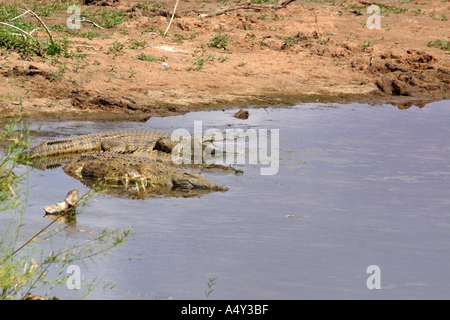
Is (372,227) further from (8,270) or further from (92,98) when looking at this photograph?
(92,98)

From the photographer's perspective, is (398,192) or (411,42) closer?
(398,192)

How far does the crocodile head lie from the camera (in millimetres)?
6828

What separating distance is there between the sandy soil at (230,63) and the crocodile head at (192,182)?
4.00 metres

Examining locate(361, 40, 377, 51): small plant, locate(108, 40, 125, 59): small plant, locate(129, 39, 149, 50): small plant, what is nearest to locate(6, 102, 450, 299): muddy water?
locate(108, 40, 125, 59): small plant

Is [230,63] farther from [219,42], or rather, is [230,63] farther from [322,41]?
[322,41]

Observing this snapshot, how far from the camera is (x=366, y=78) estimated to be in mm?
14586

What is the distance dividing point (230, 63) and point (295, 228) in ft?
29.6

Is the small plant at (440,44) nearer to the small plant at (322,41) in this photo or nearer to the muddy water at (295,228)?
the small plant at (322,41)

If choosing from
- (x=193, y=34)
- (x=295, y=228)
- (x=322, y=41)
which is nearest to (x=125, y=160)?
(x=295, y=228)

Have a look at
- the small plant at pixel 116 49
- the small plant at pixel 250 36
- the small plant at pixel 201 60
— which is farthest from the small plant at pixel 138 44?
the small plant at pixel 250 36

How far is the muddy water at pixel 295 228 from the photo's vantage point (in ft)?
13.7

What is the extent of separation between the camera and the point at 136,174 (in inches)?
276

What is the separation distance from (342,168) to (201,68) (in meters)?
6.31
